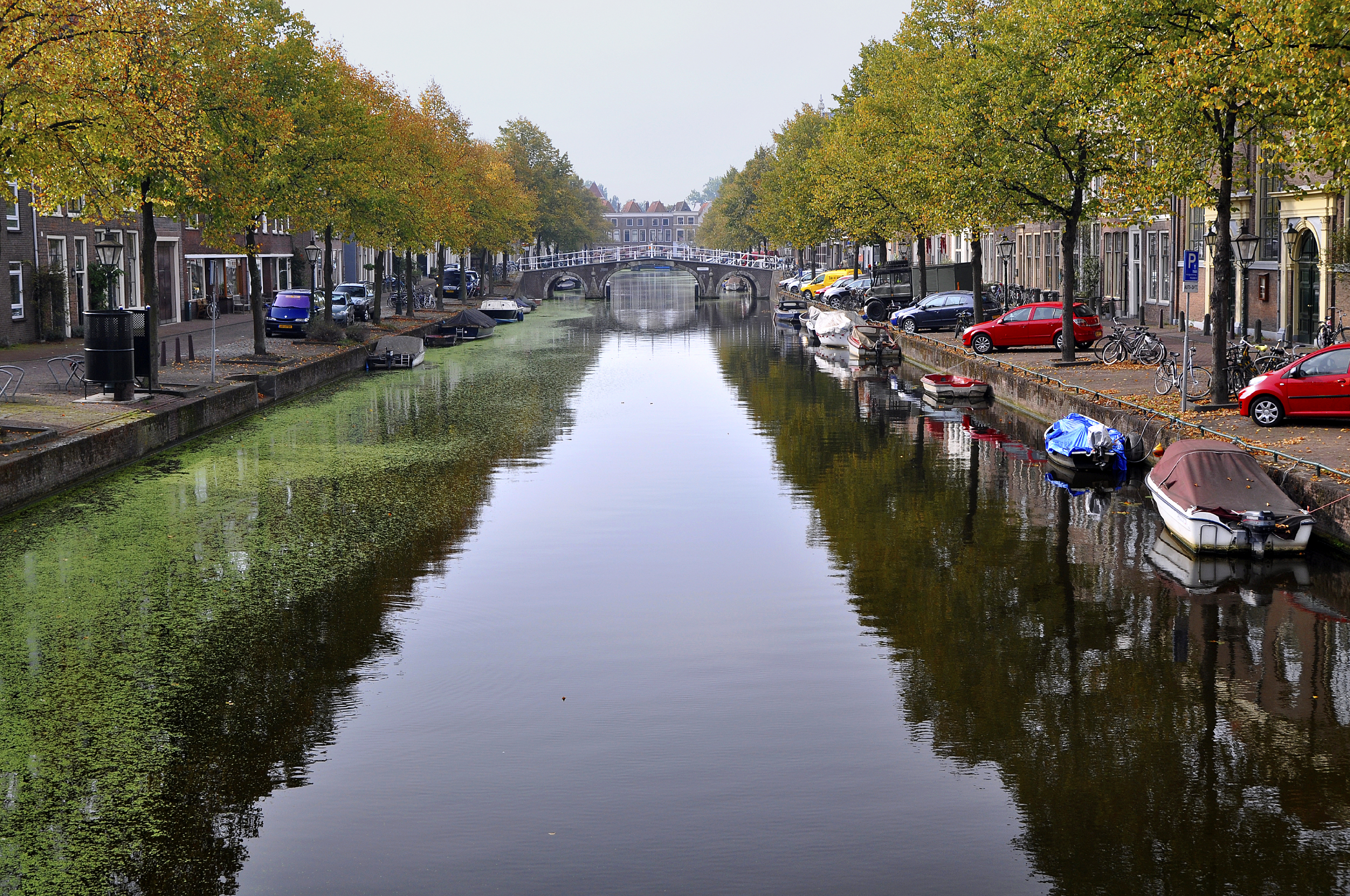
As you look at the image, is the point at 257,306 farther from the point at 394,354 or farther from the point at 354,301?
the point at 354,301

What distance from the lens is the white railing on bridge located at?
109688 millimetres

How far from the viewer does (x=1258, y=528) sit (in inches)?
641

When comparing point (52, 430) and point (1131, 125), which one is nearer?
point (52, 430)

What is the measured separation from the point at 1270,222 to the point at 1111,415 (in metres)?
18.7

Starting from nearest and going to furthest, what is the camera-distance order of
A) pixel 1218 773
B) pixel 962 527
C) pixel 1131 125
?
pixel 1218 773
pixel 962 527
pixel 1131 125

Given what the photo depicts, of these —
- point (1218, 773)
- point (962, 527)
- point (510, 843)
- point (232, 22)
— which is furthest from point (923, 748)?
point (232, 22)

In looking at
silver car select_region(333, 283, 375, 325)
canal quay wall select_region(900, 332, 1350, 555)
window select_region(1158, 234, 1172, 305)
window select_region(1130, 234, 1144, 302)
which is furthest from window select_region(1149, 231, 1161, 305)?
silver car select_region(333, 283, 375, 325)

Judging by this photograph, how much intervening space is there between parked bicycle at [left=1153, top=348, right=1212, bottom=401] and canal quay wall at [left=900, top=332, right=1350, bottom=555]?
3.48 ft

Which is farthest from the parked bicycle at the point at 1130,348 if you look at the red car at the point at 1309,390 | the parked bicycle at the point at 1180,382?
the red car at the point at 1309,390

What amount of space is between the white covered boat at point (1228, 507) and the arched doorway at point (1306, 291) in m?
21.9

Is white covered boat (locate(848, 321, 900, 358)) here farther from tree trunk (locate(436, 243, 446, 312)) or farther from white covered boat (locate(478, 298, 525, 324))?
white covered boat (locate(478, 298, 525, 324))

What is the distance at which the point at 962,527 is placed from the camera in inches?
731

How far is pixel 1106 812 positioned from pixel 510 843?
3.77m

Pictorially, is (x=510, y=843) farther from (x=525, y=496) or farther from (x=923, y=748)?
(x=525, y=496)
